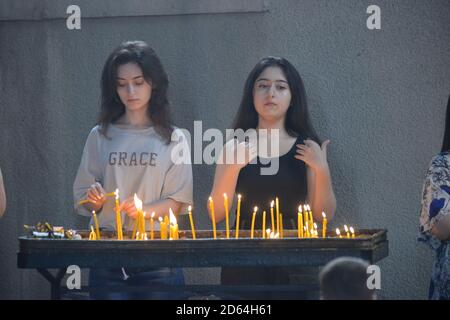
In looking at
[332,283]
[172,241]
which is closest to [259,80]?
[172,241]

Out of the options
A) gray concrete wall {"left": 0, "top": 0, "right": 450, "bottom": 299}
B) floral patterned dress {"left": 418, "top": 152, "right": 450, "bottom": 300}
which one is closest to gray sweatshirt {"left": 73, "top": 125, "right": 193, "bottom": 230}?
gray concrete wall {"left": 0, "top": 0, "right": 450, "bottom": 299}

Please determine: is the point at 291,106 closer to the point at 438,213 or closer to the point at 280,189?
the point at 280,189

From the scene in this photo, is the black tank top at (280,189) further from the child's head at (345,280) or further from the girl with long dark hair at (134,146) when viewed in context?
the child's head at (345,280)

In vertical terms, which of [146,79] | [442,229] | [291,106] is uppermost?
[146,79]

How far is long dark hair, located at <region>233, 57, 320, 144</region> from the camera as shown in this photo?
262 inches

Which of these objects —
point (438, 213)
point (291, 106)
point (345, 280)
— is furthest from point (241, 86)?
point (345, 280)

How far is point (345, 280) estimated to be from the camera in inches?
183

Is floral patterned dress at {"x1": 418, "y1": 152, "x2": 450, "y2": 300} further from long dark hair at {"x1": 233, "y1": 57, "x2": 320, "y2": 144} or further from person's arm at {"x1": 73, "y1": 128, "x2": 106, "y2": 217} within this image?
person's arm at {"x1": 73, "y1": 128, "x2": 106, "y2": 217}

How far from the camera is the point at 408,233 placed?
740 centimetres

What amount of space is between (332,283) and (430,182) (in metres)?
1.60

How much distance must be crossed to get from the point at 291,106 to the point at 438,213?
1224mm

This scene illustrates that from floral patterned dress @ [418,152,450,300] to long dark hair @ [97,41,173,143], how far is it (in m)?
1.61

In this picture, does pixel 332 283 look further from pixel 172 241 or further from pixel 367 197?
pixel 367 197
